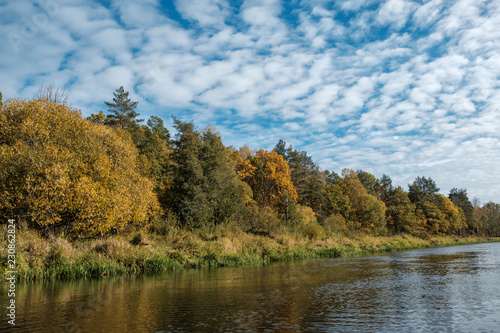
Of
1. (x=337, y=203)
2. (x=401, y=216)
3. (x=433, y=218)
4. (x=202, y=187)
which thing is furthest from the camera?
(x=433, y=218)

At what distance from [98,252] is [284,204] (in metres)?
35.7

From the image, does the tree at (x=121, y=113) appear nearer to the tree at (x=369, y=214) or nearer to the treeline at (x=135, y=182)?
the treeline at (x=135, y=182)

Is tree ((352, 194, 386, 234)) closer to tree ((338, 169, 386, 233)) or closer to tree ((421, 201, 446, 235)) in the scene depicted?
tree ((338, 169, 386, 233))

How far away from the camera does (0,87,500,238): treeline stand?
2112 centimetres

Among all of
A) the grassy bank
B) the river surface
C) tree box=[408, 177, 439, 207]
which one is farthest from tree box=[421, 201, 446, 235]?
the river surface

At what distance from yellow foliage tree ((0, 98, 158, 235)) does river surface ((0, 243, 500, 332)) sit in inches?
242

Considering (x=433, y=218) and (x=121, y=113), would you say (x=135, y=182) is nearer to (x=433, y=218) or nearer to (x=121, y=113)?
(x=121, y=113)

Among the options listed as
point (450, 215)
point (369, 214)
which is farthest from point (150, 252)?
point (450, 215)

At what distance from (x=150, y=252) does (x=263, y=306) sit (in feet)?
48.4

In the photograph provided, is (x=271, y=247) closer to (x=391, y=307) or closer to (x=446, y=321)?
(x=391, y=307)

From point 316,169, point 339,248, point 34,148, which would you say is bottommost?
point 339,248

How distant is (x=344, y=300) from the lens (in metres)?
11.3

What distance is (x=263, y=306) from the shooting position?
34.2 ft

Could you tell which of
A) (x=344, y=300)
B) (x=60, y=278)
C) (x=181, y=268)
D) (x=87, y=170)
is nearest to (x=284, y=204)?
(x=181, y=268)
